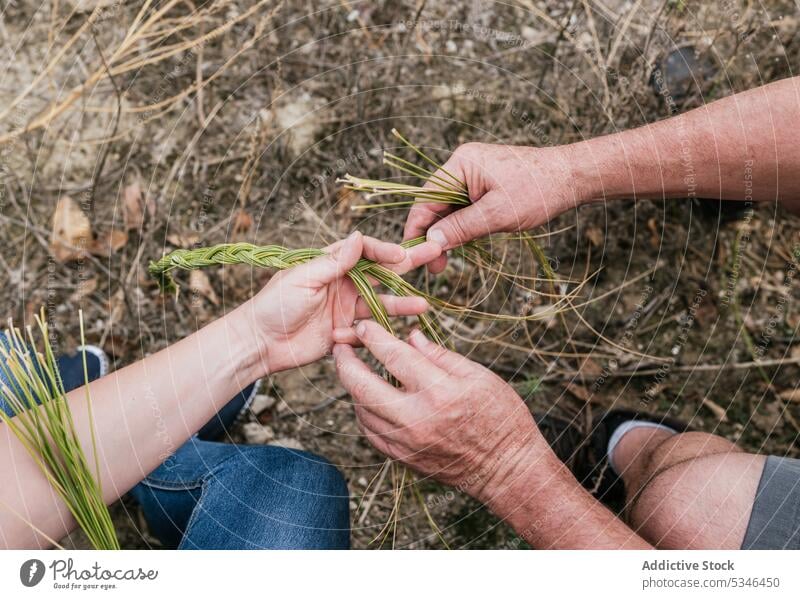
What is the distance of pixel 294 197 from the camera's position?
4.34 feet

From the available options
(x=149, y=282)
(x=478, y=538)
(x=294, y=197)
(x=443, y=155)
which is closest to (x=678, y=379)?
(x=478, y=538)

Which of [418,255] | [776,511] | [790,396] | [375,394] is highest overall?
[418,255]

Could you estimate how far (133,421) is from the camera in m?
0.88

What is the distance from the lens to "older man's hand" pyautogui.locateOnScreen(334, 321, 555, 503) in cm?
87

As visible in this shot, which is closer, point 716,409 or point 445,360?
point 445,360

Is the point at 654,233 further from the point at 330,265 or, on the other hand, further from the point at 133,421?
the point at 133,421

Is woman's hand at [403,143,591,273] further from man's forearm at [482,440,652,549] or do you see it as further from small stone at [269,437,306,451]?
small stone at [269,437,306,451]

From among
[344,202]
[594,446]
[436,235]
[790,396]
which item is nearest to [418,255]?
[436,235]

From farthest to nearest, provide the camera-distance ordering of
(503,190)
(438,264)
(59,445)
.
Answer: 1. (438,264)
2. (503,190)
3. (59,445)

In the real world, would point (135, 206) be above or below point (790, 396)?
above

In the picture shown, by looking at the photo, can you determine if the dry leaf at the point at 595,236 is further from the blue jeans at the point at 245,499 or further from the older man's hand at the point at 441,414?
the blue jeans at the point at 245,499
